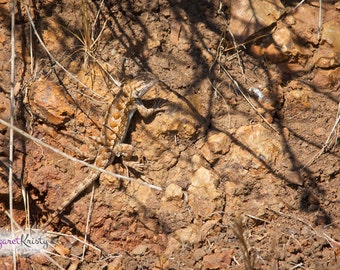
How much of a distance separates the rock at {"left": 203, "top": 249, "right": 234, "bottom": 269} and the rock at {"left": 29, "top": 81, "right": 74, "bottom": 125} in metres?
2.35

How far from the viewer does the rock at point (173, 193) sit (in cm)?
477

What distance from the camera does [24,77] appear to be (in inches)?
202

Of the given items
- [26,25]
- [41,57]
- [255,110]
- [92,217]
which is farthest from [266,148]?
[26,25]

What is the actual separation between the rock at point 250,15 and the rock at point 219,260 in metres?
2.54

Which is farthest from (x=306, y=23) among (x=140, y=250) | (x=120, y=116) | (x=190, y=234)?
(x=140, y=250)

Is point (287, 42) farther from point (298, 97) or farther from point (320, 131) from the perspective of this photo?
point (320, 131)

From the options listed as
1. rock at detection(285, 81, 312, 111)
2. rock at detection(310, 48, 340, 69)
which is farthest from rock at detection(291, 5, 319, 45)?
rock at detection(285, 81, 312, 111)

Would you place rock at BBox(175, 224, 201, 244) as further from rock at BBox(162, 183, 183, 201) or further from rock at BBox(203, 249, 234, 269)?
rock at BBox(162, 183, 183, 201)

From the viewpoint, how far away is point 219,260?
14.6ft

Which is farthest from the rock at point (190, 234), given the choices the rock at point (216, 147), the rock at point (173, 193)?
the rock at point (216, 147)

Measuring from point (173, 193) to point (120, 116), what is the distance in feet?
3.91

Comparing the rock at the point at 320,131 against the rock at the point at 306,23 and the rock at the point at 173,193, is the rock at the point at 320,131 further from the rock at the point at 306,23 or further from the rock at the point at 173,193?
the rock at the point at 173,193

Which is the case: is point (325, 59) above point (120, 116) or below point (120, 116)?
above

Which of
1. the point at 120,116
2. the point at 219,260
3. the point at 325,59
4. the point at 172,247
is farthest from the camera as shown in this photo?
the point at 120,116
